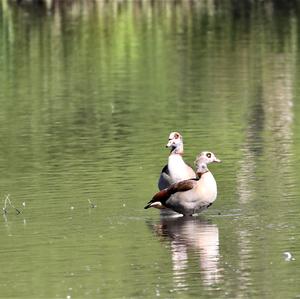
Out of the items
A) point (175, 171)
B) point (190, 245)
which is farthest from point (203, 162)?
point (190, 245)

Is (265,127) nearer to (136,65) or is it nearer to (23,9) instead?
(136,65)

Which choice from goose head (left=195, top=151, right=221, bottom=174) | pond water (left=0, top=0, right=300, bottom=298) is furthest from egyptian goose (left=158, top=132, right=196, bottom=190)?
goose head (left=195, top=151, right=221, bottom=174)

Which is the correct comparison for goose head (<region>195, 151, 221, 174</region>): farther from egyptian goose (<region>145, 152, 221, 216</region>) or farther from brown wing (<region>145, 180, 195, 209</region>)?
brown wing (<region>145, 180, 195, 209</region>)

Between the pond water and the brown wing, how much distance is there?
29 cm

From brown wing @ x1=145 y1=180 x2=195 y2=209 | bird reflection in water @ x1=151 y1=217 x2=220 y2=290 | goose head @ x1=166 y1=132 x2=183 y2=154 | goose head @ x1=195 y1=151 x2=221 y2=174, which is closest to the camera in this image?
bird reflection in water @ x1=151 y1=217 x2=220 y2=290

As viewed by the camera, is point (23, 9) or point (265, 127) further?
point (23, 9)

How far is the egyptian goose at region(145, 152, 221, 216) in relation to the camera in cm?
1883

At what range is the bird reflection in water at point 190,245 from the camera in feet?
50.5

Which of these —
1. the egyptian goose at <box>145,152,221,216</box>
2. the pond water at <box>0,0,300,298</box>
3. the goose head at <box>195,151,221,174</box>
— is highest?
the goose head at <box>195,151,221,174</box>

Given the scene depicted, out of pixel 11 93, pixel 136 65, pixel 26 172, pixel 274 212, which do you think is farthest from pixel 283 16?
pixel 274 212

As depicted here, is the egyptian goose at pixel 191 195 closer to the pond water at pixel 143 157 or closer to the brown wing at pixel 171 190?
the brown wing at pixel 171 190

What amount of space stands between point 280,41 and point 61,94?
1417 cm

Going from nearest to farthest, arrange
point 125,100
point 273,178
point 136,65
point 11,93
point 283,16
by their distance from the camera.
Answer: point 273,178
point 125,100
point 11,93
point 136,65
point 283,16

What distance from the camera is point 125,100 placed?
3353 cm
